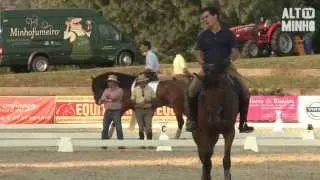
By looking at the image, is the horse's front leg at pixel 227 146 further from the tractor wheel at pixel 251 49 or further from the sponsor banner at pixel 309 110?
the tractor wheel at pixel 251 49

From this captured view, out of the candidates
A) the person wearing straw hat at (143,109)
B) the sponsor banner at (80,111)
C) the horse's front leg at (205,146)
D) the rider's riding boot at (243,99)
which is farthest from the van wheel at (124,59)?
the horse's front leg at (205,146)

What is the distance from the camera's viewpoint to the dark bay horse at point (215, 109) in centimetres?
1115

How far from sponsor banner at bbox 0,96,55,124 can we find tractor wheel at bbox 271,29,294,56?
18.2 metres

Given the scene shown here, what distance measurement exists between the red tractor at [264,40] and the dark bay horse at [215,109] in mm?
30867

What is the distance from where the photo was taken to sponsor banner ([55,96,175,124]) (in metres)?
27.5

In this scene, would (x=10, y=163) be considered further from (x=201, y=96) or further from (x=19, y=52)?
(x=19, y=52)

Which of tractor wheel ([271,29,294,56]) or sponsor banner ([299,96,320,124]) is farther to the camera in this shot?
tractor wheel ([271,29,294,56])

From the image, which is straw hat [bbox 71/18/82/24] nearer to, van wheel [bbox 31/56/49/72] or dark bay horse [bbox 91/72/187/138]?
van wheel [bbox 31/56/49/72]

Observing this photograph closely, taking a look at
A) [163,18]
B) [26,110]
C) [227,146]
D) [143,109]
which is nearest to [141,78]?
[143,109]

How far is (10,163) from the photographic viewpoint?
50.6ft

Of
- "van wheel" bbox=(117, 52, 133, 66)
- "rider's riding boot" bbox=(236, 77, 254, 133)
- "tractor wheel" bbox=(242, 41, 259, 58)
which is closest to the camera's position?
"rider's riding boot" bbox=(236, 77, 254, 133)

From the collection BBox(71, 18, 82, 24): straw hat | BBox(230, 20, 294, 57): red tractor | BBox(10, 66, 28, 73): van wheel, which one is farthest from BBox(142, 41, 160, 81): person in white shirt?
BBox(230, 20, 294, 57): red tractor

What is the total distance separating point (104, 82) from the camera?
20.4m

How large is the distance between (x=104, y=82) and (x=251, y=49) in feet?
79.6
